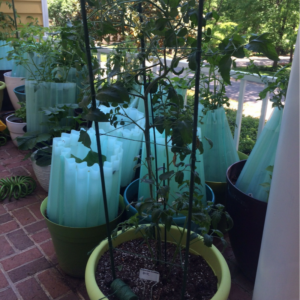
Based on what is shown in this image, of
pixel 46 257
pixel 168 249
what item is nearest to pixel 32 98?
pixel 46 257

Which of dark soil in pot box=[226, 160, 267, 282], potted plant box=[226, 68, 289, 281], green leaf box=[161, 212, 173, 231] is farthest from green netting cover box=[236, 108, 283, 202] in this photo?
green leaf box=[161, 212, 173, 231]

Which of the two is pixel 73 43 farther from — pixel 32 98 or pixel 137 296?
pixel 32 98

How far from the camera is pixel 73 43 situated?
3.65 feet

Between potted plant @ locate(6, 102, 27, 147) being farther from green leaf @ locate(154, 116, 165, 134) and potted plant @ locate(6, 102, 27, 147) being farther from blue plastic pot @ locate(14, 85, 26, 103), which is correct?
green leaf @ locate(154, 116, 165, 134)

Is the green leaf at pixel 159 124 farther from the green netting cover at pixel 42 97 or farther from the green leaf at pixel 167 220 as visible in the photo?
the green netting cover at pixel 42 97

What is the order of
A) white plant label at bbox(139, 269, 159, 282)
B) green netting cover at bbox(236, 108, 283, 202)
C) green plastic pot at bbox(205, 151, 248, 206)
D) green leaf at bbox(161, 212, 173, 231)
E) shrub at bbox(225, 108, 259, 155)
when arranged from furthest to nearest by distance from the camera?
shrub at bbox(225, 108, 259, 155) → green plastic pot at bbox(205, 151, 248, 206) → green netting cover at bbox(236, 108, 283, 202) → white plant label at bbox(139, 269, 159, 282) → green leaf at bbox(161, 212, 173, 231)

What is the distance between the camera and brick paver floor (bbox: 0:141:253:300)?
63.1 inches

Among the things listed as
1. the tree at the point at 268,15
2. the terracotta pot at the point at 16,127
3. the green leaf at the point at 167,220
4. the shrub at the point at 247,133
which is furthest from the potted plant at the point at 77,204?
the tree at the point at 268,15

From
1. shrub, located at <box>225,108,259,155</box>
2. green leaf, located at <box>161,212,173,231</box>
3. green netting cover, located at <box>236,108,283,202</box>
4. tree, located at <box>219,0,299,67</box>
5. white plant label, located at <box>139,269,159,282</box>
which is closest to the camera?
green leaf, located at <box>161,212,173,231</box>

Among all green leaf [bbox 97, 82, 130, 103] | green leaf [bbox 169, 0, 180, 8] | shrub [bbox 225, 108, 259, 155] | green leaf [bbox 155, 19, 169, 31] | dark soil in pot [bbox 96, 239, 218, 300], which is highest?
green leaf [bbox 169, 0, 180, 8]

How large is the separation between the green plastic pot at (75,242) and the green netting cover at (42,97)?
3.81ft

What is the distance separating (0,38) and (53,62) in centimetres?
196

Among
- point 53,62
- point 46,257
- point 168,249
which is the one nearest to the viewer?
point 168,249

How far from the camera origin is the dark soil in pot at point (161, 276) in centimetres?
125
